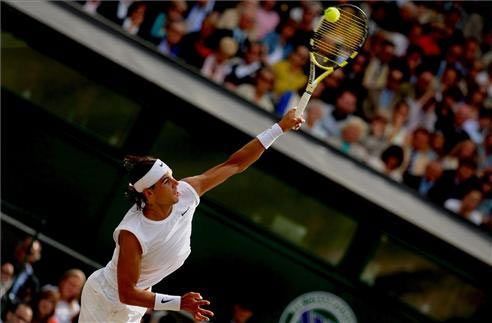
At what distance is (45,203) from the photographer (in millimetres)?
8828

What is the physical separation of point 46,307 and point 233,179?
193 cm

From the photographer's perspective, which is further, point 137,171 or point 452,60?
point 452,60

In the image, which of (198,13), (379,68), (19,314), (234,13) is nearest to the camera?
(19,314)

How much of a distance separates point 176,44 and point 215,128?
3.12 ft

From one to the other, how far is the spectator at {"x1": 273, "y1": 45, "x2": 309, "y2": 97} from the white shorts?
3.62 m

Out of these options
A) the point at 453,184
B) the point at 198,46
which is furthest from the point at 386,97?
the point at 198,46

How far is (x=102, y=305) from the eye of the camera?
554 cm

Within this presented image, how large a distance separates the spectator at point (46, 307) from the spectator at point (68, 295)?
2.6 inches

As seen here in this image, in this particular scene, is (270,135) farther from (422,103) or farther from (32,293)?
(422,103)

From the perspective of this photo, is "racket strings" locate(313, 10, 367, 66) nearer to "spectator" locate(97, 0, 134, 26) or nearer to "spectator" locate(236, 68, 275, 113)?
"spectator" locate(236, 68, 275, 113)

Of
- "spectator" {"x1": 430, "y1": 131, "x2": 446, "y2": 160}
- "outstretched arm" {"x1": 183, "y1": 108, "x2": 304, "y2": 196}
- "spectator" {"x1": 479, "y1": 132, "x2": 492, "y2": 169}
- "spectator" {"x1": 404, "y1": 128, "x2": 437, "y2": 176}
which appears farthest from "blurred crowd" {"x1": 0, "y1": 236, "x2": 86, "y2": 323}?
"spectator" {"x1": 479, "y1": 132, "x2": 492, "y2": 169}

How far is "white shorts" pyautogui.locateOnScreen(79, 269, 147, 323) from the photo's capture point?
18.0 feet

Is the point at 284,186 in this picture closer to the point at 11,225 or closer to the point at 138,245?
the point at 11,225

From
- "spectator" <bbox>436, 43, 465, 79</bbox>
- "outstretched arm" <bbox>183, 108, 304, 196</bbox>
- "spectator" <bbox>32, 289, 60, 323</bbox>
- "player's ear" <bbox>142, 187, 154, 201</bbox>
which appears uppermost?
"spectator" <bbox>436, 43, 465, 79</bbox>
